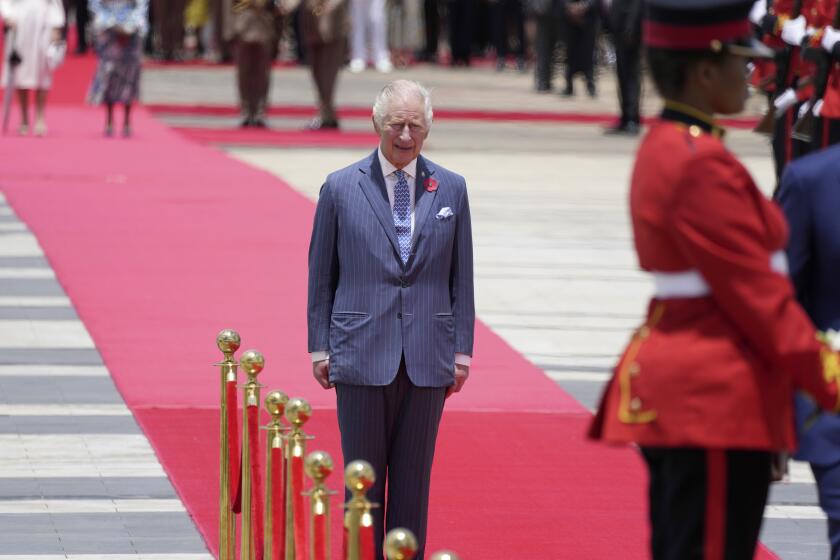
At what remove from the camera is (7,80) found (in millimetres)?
22688

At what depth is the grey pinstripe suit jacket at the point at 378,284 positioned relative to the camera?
6.41 m

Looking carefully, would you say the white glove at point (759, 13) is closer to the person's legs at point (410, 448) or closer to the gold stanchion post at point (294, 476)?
the person's legs at point (410, 448)

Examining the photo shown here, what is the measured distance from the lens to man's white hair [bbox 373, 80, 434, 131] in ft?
21.0

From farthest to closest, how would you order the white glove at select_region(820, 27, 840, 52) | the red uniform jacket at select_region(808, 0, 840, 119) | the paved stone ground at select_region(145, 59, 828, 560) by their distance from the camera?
the paved stone ground at select_region(145, 59, 828, 560) < the white glove at select_region(820, 27, 840, 52) < the red uniform jacket at select_region(808, 0, 840, 119)

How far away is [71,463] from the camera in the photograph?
28.3ft

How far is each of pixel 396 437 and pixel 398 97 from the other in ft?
3.52

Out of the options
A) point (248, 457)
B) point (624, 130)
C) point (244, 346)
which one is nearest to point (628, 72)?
point (624, 130)

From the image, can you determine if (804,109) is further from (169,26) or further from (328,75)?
(169,26)

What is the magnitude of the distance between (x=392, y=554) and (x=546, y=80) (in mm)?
32052

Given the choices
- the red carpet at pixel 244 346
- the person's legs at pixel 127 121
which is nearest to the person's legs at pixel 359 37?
the person's legs at pixel 127 121

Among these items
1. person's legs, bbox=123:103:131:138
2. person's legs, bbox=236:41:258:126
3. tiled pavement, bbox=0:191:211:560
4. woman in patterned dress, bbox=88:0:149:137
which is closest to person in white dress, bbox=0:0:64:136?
woman in patterned dress, bbox=88:0:149:137

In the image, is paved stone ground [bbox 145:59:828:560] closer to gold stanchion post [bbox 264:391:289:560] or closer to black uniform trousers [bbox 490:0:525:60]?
gold stanchion post [bbox 264:391:289:560]

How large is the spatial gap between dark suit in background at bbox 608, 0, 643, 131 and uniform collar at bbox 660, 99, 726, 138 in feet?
66.0

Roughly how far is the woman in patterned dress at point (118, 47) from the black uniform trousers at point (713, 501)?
59.6 ft
